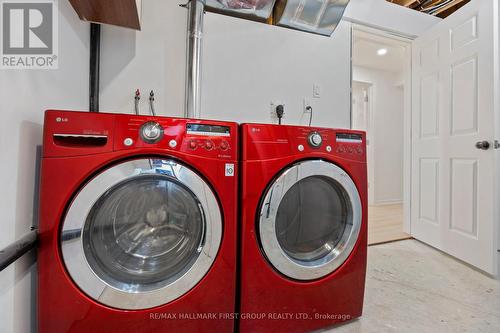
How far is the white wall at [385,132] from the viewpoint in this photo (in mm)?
3604

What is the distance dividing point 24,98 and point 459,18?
2.59 meters

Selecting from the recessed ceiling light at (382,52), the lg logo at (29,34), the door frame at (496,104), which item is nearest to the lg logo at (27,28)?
the lg logo at (29,34)

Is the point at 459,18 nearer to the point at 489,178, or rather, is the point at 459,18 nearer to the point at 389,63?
the point at 489,178

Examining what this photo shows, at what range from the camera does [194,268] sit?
2.45 ft

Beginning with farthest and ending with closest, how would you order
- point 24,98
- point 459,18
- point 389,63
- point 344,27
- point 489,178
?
point 389,63
point 344,27
point 459,18
point 489,178
point 24,98

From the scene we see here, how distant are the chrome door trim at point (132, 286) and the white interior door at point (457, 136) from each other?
1774 millimetres

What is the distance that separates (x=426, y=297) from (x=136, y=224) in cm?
Answer: 152

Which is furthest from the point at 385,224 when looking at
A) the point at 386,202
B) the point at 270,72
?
the point at 270,72

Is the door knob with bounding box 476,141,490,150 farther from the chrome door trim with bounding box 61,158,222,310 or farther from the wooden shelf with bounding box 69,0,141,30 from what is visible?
the wooden shelf with bounding box 69,0,141,30

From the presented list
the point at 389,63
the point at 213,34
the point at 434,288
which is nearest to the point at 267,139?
the point at 213,34

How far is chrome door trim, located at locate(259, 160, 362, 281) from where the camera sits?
0.82 m

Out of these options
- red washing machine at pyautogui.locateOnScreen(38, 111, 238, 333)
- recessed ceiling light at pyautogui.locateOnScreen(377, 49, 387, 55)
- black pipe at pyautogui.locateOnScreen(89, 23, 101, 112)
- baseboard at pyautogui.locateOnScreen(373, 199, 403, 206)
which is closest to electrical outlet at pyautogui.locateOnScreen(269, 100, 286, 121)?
red washing machine at pyautogui.locateOnScreen(38, 111, 238, 333)

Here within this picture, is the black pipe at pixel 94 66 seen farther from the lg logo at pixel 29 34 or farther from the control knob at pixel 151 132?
the control knob at pixel 151 132

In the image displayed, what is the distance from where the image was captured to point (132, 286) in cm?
71
